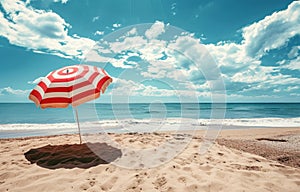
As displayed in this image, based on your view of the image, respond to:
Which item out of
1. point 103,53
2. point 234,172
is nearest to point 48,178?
point 234,172

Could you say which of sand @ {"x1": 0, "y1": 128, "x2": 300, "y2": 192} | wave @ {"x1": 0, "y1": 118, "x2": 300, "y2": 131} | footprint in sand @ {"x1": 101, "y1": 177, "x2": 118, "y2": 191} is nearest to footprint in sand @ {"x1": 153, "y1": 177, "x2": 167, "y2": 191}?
sand @ {"x1": 0, "y1": 128, "x2": 300, "y2": 192}

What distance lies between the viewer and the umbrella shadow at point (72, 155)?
3.72m

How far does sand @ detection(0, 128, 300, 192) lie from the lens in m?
2.83

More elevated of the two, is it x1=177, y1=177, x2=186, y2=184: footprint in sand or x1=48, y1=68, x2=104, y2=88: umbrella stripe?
x1=48, y1=68, x2=104, y2=88: umbrella stripe

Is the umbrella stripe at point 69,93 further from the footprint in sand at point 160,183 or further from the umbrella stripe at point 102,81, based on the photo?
the footprint in sand at point 160,183

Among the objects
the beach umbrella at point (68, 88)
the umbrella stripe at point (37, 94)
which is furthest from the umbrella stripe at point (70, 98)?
the umbrella stripe at point (37, 94)

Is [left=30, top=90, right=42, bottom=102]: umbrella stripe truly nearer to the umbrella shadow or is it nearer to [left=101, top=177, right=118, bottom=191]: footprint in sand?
the umbrella shadow

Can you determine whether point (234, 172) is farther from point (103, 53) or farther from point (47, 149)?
point (103, 53)

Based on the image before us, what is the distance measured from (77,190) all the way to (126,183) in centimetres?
76

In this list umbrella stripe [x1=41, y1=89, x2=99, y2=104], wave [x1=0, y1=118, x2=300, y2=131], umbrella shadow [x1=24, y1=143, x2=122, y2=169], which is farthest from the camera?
wave [x1=0, y1=118, x2=300, y2=131]

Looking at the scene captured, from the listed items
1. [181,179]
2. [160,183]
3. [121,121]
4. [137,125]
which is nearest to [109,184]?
[160,183]

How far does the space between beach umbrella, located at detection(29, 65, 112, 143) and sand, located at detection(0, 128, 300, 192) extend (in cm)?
133

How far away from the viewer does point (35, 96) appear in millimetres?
4281

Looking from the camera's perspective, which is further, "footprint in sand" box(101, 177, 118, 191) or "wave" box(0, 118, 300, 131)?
"wave" box(0, 118, 300, 131)
